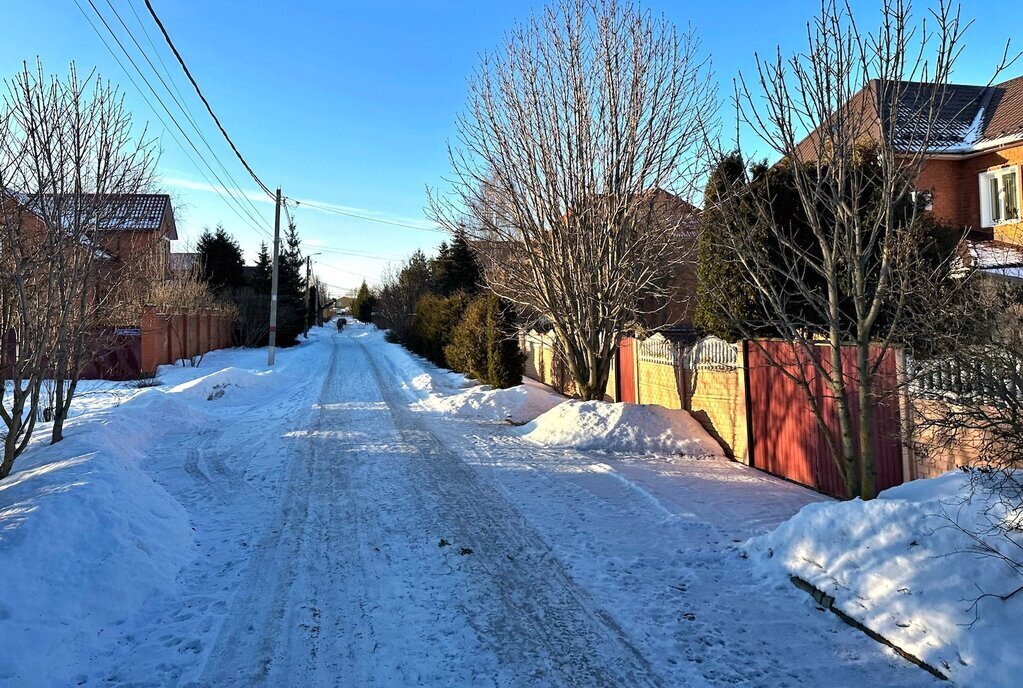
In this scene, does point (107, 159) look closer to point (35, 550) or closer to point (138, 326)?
point (35, 550)

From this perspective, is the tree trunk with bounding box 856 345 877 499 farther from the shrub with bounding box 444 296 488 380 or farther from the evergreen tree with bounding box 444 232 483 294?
the evergreen tree with bounding box 444 232 483 294

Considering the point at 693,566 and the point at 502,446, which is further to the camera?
the point at 502,446

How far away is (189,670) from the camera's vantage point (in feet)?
11.2

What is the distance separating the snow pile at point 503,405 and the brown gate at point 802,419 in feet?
16.9

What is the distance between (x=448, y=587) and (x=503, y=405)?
8.73m

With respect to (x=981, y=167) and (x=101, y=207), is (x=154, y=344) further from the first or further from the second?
(x=981, y=167)

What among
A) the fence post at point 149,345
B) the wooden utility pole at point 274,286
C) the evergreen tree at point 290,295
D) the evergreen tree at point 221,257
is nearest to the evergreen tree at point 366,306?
the evergreen tree at point 290,295

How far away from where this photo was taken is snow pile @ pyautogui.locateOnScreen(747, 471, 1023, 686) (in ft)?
10.8

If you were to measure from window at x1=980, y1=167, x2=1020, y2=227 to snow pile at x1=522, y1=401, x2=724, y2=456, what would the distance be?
10.8 meters

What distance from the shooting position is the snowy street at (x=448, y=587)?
3.45 meters

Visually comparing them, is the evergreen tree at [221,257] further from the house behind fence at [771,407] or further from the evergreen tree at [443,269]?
the house behind fence at [771,407]

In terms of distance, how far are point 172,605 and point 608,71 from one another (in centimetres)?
1037

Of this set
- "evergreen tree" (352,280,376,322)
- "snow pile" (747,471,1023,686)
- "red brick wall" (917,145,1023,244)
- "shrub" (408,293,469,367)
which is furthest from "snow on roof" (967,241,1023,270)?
"evergreen tree" (352,280,376,322)

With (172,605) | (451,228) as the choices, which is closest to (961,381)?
(172,605)
